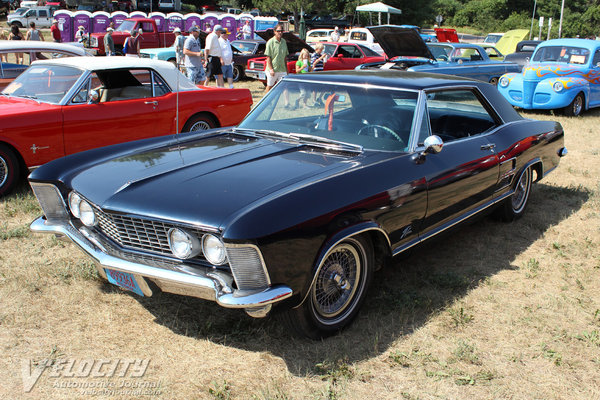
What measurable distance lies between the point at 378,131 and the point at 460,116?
1.35 m

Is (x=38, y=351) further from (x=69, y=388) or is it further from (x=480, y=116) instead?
(x=480, y=116)

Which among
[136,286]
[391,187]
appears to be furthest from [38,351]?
[391,187]

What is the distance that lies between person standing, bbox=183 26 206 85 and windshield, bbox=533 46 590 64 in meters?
7.54

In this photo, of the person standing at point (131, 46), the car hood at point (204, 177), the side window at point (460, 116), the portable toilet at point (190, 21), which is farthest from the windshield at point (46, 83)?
the portable toilet at point (190, 21)

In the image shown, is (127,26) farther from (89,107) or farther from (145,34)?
(89,107)

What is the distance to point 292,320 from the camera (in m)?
2.97

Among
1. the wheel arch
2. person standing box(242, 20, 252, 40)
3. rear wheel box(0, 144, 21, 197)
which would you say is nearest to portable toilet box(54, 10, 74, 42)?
person standing box(242, 20, 252, 40)

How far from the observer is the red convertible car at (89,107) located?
561 centimetres

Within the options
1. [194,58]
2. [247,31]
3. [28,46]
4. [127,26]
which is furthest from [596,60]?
[247,31]

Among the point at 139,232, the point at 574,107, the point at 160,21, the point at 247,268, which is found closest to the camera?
the point at 247,268

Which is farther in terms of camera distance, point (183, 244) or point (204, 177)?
point (204, 177)

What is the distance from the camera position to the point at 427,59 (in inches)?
494

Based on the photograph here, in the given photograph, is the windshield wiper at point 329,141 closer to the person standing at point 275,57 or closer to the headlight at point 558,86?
the person standing at point 275,57

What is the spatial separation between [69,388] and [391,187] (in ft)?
6.80
